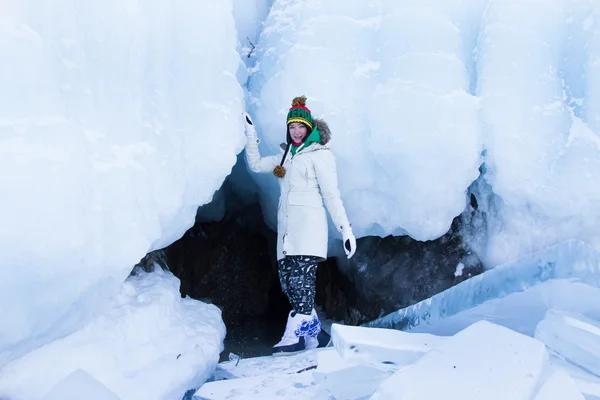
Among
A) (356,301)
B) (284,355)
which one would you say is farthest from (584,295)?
(356,301)

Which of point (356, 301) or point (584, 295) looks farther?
point (356, 301)

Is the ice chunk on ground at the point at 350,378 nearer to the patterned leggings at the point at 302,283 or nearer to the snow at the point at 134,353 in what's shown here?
the snow at the point at 134,353

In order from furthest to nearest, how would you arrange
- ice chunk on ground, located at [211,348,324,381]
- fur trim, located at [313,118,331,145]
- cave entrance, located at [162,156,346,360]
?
cave entrance, located at [162,156,346,360] < fur trim, located at [313,118,331,145] < ice chunk on ground, located at [211,348,324,381]

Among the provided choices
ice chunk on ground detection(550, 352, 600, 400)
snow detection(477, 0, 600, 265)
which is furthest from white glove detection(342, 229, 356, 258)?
ice chunk on ground detection(550, 352, 600, 400)

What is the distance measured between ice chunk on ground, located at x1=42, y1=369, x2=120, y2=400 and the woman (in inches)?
42.5

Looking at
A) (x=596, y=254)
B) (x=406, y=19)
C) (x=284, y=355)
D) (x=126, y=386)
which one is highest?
(x=406, y=19)

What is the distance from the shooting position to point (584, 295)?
1944 millimetres

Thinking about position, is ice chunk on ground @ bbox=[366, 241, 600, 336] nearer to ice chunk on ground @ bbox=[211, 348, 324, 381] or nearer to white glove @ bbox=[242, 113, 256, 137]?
ice chunk on ground @ bbox=[211, 348, 324, 381]

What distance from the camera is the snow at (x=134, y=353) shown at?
1.58m

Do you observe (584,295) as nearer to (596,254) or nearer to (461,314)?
(596,254)

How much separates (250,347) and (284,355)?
902 millimetres

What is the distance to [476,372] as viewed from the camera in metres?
1.49

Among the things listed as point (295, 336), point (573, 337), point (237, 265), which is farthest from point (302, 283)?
point (237, 265)

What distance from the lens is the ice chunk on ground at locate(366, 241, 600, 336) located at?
6.22 feet
